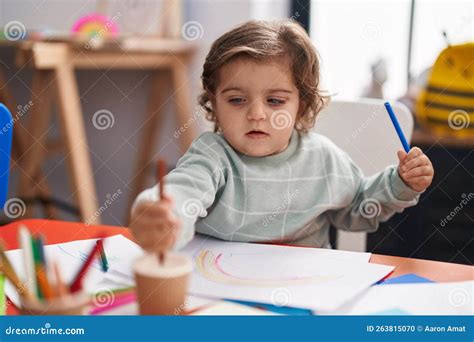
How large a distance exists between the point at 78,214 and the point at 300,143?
293mm

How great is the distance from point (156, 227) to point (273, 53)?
0.31 m

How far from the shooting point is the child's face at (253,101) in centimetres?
57

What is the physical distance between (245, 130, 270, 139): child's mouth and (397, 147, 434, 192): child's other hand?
17 cm

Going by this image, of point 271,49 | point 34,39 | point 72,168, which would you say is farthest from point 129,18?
point 271,49

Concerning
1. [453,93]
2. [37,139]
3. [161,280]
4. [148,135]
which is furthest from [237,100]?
[37,139]

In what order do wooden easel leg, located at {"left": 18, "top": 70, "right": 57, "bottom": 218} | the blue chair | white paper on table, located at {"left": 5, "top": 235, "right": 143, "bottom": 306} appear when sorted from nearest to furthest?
white paper on table, located at {"left": 5, "top": 235, "right": 143, "bottom": 306} < the blue chair < wooden easel leg, located at {"left": 18, "top": 70, "right": 57, "bottom": 218}

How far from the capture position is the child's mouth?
1.93 feet

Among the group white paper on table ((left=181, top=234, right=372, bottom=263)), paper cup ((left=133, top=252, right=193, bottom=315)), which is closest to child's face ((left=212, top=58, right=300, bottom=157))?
white paper on table ((left=181, top=234, right=372, bottom=263))

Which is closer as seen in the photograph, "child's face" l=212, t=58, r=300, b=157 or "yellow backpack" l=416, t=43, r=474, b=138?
"child's face" l=212, t=58, r=300, b=157

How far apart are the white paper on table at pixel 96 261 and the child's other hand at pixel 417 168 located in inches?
13.1

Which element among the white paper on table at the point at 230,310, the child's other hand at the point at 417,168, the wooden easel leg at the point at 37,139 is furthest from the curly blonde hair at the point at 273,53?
the wooden easel leg at the point at 37,139

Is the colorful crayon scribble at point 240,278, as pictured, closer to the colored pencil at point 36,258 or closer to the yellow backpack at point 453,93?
the colored pencil at point 36,258

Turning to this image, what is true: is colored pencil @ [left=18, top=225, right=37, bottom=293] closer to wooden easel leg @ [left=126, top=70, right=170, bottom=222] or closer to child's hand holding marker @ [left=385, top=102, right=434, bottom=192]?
wooden easel leg @ [left=126, top=70, right=170, bottom=222]

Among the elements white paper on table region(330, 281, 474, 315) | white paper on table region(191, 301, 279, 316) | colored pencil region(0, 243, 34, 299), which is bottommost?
white paper on table region(330, 281, 474, 315)
